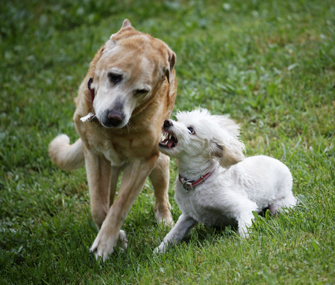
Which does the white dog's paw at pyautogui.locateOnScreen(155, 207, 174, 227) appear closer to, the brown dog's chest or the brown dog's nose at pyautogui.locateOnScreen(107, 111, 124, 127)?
the brown dog's chest

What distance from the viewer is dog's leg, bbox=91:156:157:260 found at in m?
3.86

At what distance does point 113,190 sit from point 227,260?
1.92m

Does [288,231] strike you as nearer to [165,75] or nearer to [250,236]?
[250,236]

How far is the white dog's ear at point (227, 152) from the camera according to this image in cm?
366

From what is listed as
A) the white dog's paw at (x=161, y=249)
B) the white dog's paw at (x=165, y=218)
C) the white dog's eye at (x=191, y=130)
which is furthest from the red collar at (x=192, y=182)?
the white dog's paw at (x=165, y=218)

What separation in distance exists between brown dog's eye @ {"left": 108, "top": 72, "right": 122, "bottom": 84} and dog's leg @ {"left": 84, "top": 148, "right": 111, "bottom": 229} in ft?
2.99

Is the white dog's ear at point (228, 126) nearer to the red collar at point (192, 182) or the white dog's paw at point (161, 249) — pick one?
the red collar at point (192, 182)

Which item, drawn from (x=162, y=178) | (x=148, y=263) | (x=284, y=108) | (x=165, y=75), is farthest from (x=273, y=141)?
(x=148, y=263)

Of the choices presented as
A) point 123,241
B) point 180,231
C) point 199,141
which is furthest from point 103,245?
point 199,141

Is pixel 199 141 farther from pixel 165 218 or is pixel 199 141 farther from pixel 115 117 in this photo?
pixel 165 218

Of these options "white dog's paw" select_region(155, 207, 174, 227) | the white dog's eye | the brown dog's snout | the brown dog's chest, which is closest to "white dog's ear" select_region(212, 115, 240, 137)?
the white dog's eye

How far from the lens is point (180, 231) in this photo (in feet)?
12.7

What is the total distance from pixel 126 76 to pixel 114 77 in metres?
0.11

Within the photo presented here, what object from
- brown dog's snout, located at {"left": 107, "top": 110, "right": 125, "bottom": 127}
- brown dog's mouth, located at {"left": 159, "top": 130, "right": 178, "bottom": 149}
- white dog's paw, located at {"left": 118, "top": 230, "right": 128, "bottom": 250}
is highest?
brown dog's snout, located at {"left": 107, "top": 110, "right": 125, "bottom": 127}
